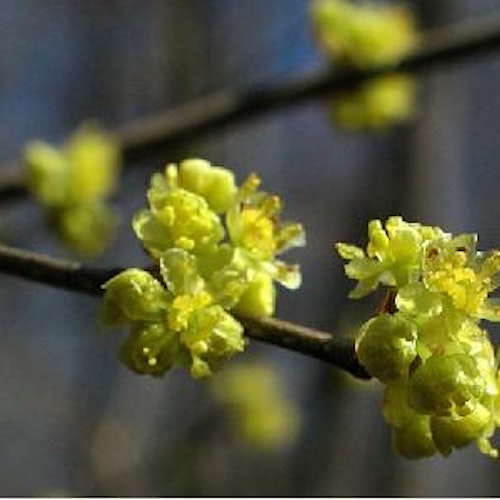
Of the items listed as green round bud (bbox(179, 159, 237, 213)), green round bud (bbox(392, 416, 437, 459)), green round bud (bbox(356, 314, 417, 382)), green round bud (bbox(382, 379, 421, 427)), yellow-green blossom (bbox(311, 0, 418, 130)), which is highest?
yellow-green blossom (bbox(311, 0, 418, 130))

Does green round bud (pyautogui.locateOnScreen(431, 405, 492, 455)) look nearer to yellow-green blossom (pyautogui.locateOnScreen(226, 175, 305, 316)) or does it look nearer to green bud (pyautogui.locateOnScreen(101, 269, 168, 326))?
yellow-green blossom (pyautogui.locateOnScreen(226, 175, 305, 316))

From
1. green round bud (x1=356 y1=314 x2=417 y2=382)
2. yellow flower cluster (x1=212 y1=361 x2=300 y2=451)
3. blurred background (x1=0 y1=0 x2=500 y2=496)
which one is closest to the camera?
green round bud (x1=356 y1=314 x2=417 y2=382)

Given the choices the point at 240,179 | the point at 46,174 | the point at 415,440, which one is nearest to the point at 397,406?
the point at 415,440

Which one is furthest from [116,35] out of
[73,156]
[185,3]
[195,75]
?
[73,156]

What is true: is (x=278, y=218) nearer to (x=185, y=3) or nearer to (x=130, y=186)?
(x=130, y=186)

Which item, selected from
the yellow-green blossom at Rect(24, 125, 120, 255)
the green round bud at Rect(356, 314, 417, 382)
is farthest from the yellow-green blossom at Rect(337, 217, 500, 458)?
the yellow-green blossom at Rect(24, 125, 120, 255)

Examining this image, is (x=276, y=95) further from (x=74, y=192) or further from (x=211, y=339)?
(x=211, y=339)
